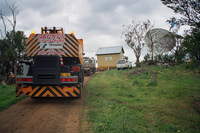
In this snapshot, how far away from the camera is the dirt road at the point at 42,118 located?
4.29 metres

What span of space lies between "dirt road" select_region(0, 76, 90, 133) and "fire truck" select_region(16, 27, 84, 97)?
64 centimetres

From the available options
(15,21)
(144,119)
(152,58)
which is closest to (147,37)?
(152,58)

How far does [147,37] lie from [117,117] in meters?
26.7

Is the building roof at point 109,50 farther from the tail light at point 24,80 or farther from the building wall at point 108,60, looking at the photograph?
the tail light at point 24,80

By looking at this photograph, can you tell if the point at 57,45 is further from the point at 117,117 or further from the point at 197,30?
the point at 197,30

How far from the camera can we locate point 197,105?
244 inches

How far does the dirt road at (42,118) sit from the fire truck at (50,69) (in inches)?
25.1

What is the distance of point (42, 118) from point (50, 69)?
2306mm

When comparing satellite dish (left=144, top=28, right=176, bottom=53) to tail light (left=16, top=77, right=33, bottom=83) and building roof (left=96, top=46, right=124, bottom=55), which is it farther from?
tail light (left=16, top=77, right=33, bottom=83)

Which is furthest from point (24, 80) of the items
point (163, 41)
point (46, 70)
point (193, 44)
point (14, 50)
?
point (163, 41)

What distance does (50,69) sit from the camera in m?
6.76

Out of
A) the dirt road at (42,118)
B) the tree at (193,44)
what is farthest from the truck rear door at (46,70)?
the tree at (193,44)

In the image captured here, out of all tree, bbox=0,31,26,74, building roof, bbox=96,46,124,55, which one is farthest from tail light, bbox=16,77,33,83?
building roof, bbox=96,46,124,55

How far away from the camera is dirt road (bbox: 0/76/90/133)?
4285 mm
